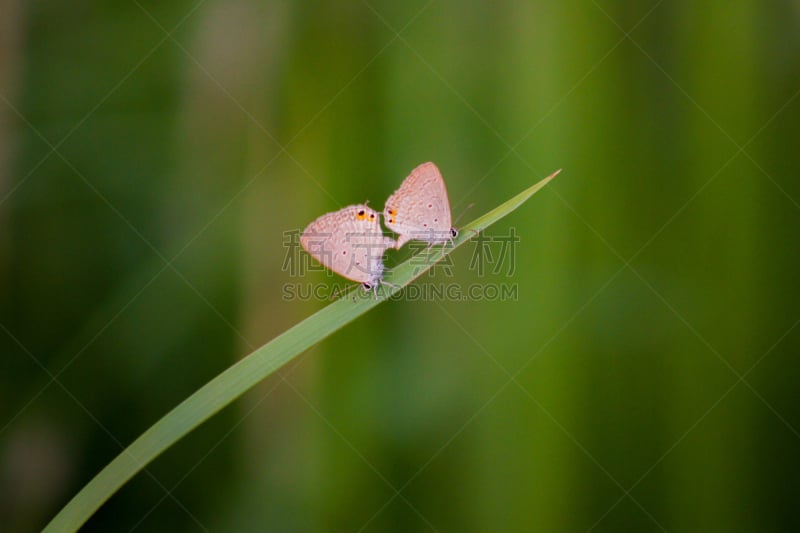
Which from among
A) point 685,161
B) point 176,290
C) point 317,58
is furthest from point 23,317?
point 685,161

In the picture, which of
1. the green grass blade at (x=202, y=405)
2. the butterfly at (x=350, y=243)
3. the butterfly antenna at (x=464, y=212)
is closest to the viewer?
the green grass blade at (x=202, y=405)

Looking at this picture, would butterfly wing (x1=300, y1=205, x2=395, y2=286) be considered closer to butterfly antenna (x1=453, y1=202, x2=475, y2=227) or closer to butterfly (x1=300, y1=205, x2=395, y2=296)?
butterfly (x1=300, y1=205, x2=395, y2=296)

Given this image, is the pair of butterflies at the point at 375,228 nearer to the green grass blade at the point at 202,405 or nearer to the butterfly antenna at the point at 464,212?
the butterfly antenna at the point at 464,212

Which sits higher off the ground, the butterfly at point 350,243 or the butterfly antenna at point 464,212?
the butterfly antenna at point 464,212

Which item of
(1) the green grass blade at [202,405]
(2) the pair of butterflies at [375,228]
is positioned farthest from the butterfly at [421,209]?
(1) the green grass blade at [202,405]

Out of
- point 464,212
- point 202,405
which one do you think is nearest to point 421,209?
point 464,212

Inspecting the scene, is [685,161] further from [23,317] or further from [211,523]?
[23,317]

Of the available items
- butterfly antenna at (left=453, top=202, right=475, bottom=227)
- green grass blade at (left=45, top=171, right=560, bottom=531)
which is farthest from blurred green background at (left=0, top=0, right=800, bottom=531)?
green grass blade at (left=45, top=171, right=560, bottom=531)
